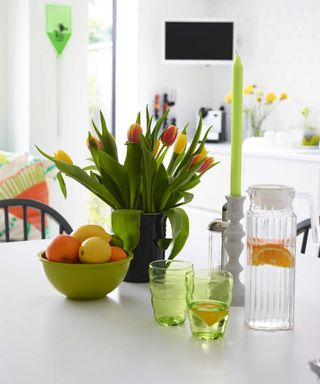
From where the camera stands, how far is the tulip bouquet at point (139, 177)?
134 centimetres

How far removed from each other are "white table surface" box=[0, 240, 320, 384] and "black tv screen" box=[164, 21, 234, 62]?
3.75 m

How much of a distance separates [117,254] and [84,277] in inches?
3.2

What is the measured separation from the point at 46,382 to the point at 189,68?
4.48 metres

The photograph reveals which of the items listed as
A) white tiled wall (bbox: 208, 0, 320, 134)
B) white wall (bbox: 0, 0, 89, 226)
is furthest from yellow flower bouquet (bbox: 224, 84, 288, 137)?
white wall (bbox: 0, 0, 89, 226)

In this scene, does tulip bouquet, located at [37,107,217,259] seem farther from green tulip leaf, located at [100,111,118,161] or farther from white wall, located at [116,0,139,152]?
white wall, located at [116,0,139,152]

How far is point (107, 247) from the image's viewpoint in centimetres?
123

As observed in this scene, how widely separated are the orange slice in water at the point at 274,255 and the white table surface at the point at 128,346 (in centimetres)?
11

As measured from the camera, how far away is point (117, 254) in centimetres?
126

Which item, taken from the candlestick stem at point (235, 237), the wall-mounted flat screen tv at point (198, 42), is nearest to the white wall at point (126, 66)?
the wall-mounted flat screen tv at point (198, 42)

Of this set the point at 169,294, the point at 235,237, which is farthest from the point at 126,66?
the point at 169,294

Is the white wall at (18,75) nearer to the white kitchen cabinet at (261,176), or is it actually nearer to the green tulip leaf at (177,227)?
the white kitchen cabinet at (261,176)

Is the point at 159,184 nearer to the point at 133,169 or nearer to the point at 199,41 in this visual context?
the point at 133,169

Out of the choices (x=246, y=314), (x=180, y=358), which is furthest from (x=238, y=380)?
(x=246, y=314)

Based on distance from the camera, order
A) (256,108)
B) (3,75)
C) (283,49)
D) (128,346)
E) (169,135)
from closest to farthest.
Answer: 1. (128,346)
2. (169,135)
3. (3,75)
4. (283,49)
5. (256,108)
